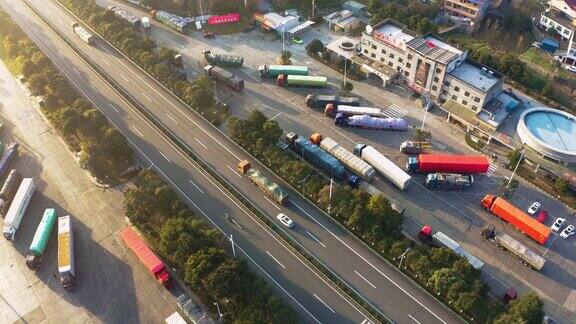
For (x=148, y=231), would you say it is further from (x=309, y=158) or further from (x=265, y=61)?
(x=265, y=61)

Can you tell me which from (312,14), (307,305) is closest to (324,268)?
(307,305)

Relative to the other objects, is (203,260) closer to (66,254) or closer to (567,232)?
(66,254)

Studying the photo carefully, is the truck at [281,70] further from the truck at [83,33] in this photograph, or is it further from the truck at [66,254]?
the truck at [66,254]

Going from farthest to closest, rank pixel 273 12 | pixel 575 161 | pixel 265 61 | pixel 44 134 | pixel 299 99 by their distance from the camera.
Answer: pixel 273 12
pixel 265 61
pixel 299 99
pixel 44 134
pixel 575 161

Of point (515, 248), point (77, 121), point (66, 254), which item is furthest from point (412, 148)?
point (77, 121)

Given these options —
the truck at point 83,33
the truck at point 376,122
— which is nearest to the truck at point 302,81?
the truck at point 376,122

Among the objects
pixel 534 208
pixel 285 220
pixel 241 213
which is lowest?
pixel 534 208
